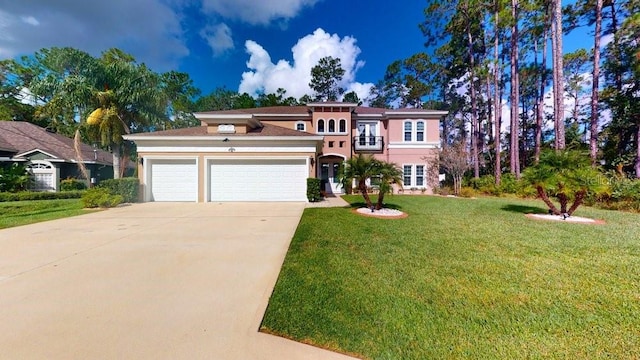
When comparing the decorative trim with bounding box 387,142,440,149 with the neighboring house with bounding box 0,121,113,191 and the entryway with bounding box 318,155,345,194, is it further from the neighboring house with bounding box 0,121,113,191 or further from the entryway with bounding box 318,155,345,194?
the neighboring house with bounding box 0,121,113,191

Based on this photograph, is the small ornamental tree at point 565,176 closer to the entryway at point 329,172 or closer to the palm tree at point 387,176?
the palm tree at point 387,176

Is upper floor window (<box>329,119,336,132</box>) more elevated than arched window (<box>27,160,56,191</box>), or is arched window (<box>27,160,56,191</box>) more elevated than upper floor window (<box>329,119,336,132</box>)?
upper floor window (<box>329,119,336,132</box>)

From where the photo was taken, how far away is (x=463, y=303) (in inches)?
116

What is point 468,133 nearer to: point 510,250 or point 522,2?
point 522,2

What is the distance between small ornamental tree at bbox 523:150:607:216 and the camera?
751 centimetres

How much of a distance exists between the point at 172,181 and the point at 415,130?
1633 centimetres

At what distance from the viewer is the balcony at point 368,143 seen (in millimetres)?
18484

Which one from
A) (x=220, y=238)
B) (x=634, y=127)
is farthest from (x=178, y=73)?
(x=634, y=127)

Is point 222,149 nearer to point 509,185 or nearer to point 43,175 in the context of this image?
point 43,175

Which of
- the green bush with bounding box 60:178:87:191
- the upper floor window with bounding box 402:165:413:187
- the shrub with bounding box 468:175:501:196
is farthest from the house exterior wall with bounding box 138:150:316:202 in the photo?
the shrub with bounding box 468:175:501:196

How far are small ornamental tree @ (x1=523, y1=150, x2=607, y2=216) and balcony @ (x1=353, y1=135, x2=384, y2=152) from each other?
10600mm

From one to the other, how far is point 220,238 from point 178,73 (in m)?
32.3

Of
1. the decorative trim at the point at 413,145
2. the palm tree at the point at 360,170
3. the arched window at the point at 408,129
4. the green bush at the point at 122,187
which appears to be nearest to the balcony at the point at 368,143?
the decorative trim at the point at 413,145

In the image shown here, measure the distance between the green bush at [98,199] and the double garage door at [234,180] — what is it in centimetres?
201
